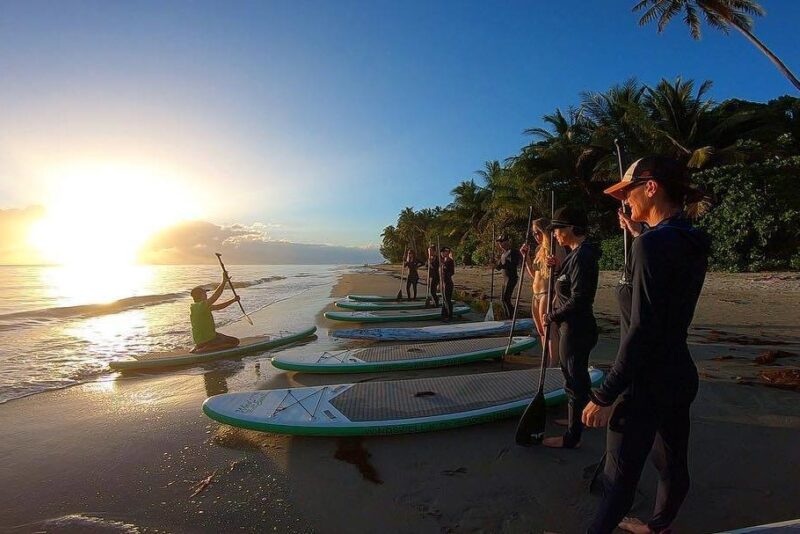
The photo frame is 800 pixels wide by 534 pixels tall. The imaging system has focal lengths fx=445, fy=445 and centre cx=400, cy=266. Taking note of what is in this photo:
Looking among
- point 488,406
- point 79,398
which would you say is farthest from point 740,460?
point 79,398

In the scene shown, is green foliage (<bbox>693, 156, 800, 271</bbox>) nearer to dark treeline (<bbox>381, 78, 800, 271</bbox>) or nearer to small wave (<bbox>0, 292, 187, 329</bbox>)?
dark treeline (<bbox>381, 78, 800, 271</bbox>)

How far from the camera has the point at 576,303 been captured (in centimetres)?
338

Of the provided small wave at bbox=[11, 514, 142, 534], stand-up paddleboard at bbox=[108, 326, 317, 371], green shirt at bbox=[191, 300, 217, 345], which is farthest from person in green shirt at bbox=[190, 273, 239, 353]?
small wave at bbox=[11, 514, 142, 534]

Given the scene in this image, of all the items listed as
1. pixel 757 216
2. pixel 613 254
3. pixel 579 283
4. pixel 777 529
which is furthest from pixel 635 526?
pixel 613 254

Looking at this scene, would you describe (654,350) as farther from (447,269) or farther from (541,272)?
(447,269)

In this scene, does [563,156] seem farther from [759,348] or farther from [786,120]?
[759,348]

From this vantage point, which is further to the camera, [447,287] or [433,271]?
[433,271]

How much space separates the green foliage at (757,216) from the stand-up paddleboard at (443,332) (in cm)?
1135

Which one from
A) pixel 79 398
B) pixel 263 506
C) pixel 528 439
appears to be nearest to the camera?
pixel 263 506

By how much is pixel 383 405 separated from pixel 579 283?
228cm

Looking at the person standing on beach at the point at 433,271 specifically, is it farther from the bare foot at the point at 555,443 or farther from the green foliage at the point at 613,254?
the green foliage at the point at 613,254

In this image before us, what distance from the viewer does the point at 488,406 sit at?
4410 mm

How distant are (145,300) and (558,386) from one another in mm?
25307

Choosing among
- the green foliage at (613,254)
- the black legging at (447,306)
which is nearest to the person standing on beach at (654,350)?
the black legging at (447,306)
